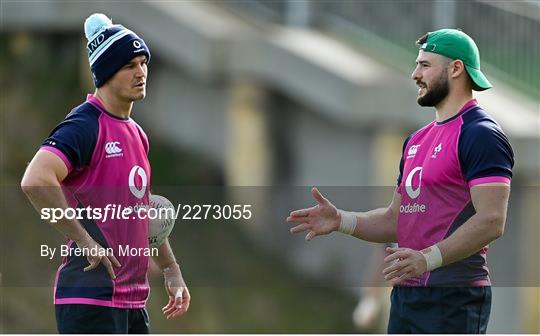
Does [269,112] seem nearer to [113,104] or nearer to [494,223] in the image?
[113,104]

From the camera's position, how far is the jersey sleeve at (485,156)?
7027mm

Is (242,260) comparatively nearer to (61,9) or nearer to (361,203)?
(61,9)

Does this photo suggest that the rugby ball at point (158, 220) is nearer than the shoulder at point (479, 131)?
No

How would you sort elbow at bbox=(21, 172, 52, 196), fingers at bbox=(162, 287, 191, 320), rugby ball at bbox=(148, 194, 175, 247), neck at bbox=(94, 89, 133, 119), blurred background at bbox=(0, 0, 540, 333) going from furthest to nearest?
1. blurred background at bbox=(0, 0, 540, 333)
2. fingers at bbox=(162, 287, 191, 320)
3. rugby ball at bbox=(148, 194, 175, 247)
4. neck at bbox=(94, 89, 133, 119)
5. elbow at bbox=(21, 172, 52, 196)

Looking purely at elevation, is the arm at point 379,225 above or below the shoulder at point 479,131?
below

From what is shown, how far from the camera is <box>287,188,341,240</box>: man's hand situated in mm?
7445

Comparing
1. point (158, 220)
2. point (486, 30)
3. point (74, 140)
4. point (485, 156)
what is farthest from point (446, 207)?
point (486, 30)

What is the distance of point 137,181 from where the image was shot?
7402 millimetres

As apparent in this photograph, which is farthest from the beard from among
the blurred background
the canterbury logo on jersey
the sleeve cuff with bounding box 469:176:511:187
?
the blurred background

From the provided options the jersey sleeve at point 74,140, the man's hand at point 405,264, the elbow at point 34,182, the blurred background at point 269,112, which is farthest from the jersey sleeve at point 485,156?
the blurred background at point 269,112

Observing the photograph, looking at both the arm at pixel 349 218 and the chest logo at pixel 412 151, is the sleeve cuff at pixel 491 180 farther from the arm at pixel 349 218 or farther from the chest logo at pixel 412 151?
the arm at pixel 349 218

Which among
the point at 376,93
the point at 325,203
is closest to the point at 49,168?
the point at 325,203

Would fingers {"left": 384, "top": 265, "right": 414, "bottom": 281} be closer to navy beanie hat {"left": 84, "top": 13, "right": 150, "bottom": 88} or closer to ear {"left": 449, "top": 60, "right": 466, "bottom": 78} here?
ear {"left": 449, "top": 60, "right": 466, "bottom": 78}

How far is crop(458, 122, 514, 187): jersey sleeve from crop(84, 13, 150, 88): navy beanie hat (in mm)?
1690
